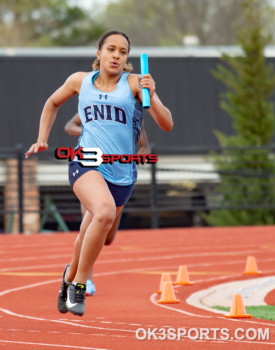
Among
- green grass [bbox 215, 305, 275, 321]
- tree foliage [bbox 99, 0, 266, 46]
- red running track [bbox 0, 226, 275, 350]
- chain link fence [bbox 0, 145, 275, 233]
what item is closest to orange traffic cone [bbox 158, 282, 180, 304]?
red running track [bbox 0, 226, 275, 350]

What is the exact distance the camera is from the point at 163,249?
14.8 m

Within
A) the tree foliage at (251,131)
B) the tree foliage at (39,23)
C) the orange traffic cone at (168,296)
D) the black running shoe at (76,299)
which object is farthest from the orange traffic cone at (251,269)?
the tree foliage at (39,23)

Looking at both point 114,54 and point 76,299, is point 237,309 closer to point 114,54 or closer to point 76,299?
point 76,299

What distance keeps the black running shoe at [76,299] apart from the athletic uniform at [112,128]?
718 mm

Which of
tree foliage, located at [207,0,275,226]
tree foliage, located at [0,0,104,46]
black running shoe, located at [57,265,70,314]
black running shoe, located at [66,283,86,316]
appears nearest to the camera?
black running shoe, located at [66,283,86,316]

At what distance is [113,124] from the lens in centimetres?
648

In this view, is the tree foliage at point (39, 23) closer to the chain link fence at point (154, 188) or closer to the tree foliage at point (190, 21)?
the tree foliage at point (190, 21)

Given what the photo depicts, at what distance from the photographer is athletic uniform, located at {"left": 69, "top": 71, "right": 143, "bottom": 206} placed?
6.48 metres

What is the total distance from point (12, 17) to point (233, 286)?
160 ft

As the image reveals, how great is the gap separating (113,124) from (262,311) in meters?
2.16

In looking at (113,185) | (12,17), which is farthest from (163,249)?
(12,17)

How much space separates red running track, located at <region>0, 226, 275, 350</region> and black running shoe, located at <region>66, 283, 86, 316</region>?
149 millimetres

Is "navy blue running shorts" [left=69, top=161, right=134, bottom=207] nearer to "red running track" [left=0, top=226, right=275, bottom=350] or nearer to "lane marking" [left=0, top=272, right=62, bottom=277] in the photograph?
"red running track" [left=0, top=226, right=275, bottom=350]

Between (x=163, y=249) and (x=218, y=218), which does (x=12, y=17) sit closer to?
(x=218, y=218)
